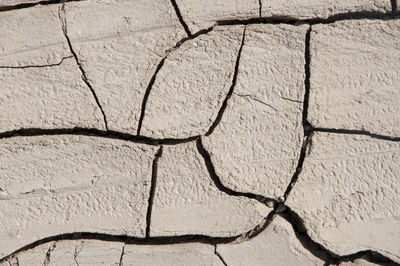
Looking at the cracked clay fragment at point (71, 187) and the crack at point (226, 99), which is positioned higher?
the crack at point (226, 99)

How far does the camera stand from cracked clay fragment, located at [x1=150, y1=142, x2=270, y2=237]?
2.09 m

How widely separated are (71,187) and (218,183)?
58 centimetres

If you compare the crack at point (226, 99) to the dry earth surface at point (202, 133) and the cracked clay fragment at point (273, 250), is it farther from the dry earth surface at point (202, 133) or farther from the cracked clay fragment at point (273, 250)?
the cracked clay fragment at point (273, 250)

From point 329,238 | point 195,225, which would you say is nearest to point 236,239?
point 195,225

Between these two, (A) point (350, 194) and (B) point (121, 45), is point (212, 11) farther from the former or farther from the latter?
(A) point (350, 194)

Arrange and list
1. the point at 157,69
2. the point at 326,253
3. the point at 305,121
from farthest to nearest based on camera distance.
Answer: the point at 157,69 < the point at 305,121 < the point at 326,253

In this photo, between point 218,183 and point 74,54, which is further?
point 74,54

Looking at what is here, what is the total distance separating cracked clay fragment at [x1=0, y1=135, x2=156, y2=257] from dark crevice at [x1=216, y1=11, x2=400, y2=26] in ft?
2.09

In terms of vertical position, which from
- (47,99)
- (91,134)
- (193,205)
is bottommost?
(193,205)

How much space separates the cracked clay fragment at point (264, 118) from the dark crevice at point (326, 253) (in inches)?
5.4

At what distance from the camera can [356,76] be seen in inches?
85.3

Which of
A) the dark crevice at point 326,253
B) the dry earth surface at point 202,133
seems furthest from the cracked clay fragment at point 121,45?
the dark crevice at point 326,253

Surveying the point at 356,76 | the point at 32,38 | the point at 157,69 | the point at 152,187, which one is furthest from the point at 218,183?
the point at 32,38

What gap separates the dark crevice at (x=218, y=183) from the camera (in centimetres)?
210
